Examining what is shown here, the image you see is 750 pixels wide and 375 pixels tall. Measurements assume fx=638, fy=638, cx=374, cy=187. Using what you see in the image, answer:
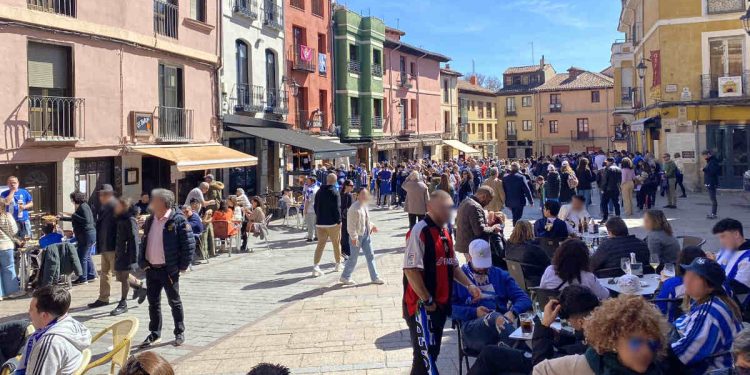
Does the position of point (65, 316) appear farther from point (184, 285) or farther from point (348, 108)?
point (348, 108)

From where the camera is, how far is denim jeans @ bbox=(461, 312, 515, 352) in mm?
5156

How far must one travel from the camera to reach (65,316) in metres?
4.66

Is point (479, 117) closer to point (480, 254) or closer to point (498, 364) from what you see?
point (480, 254)

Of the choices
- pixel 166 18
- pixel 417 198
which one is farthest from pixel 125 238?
pixel 166 18

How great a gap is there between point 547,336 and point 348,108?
2999cm

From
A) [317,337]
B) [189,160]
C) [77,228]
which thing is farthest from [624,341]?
[189,160]

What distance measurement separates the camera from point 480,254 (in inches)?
235

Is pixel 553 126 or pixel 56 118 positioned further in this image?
pixel 553 126

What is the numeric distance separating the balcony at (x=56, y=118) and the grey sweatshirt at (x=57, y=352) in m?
10.0

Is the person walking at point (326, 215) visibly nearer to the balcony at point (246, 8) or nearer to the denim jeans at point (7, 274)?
the denim jeans at point (7, 274)

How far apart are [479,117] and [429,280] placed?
60.2 m

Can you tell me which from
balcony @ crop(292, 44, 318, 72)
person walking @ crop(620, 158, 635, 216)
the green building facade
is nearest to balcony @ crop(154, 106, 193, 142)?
balcony @ crop(292, 44, 318, 72)

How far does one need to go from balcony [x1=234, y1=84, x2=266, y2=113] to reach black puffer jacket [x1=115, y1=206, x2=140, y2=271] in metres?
13.6

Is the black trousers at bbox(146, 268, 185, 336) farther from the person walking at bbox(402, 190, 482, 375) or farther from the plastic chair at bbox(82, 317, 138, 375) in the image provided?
the person walking at bbox(402, 190, 482, 375)
